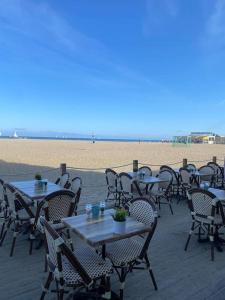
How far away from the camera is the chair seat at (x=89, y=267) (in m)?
2.54

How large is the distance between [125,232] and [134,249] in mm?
380

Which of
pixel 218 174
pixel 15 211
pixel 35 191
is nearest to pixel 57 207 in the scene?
pixel 15 211

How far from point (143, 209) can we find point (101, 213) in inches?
20.2

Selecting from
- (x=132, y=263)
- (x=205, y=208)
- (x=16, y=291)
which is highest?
(x=205, y=208)

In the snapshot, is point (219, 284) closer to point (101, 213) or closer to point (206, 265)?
point (206, 265)

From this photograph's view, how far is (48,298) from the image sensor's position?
298cm

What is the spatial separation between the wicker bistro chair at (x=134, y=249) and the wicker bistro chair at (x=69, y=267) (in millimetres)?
157

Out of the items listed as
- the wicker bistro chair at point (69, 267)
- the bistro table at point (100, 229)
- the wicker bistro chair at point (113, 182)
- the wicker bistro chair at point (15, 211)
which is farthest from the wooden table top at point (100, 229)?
the wicker bistro chair at point (113, 182)

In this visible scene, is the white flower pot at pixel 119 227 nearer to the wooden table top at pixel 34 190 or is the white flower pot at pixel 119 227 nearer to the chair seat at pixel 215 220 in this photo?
the chair seat at pixel 215 220

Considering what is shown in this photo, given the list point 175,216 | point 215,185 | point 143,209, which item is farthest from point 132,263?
point 215,185

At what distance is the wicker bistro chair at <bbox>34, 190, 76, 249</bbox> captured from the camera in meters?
3.78

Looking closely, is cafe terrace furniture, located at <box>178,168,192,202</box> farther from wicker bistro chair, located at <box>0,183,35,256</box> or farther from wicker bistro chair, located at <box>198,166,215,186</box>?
wicker bistro chair, located at <box>0,183,35,256</box>

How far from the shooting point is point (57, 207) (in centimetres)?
388

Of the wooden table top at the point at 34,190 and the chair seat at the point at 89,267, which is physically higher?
the wooden table top at the point at 34,190
